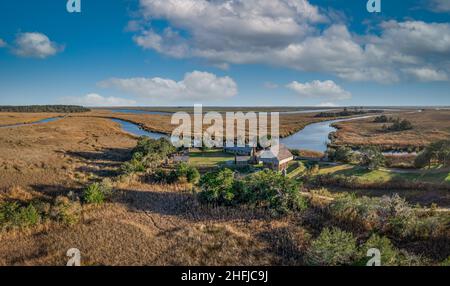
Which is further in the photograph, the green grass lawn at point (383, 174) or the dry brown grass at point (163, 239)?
the green grass lawn at point (383, 174)

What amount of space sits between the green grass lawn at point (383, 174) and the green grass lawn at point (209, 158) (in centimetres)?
1230

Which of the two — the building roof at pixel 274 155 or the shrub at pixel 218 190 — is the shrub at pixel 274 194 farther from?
the building roof at pixel 274 155

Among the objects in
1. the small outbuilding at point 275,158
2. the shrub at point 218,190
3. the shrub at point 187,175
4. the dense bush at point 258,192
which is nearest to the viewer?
the dense bush at point 258,192

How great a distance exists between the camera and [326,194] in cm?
2405

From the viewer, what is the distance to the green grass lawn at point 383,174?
2852cm

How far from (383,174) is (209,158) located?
20.9m

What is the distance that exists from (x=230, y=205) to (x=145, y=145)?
884 inches

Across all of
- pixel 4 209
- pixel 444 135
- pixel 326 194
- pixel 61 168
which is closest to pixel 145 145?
pixel 61 168

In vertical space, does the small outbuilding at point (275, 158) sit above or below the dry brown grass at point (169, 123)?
below

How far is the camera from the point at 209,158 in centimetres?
3897

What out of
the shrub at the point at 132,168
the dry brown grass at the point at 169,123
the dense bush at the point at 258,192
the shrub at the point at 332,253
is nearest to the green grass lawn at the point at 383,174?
the dense bush at the point at 258,192
